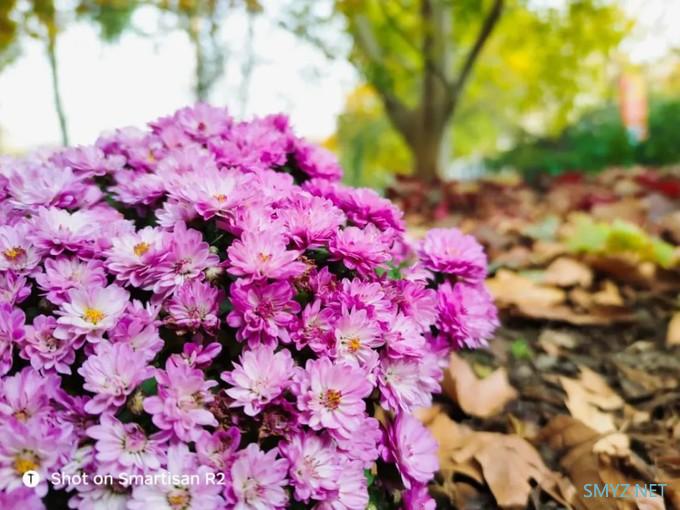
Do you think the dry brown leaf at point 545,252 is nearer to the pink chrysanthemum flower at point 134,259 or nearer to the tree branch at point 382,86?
the pink chrysanthemum flower at point 134,259

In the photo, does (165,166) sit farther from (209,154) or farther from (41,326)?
(41,326)

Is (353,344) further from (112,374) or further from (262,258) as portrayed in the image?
(112,374)

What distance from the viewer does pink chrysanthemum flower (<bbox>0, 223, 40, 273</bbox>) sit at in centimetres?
91

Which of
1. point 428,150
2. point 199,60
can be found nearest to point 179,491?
point 428,150

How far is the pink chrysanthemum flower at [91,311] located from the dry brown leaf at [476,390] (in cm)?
95

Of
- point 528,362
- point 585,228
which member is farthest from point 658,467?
point 585,228

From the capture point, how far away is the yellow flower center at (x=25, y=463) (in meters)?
0.72

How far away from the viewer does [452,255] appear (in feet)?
3.76

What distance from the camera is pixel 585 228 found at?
246 cm

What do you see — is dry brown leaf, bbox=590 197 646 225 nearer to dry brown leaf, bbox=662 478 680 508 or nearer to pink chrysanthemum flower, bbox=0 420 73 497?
dry brown leaf, bbox=662 478 680 508

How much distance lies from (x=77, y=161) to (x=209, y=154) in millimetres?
260

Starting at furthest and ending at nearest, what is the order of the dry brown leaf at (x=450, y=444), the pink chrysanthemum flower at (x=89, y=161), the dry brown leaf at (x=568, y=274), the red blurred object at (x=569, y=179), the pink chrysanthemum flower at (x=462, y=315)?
the red blurred object at (x=569, y=179) < the dry brown leaf at (x=568, y=274) < the dry brown leaf at (x=450, y=444) < the pink chrysanthemum flower at (x=89, y=161) < the pink chrysanthemum flower at (x=462, y=315)

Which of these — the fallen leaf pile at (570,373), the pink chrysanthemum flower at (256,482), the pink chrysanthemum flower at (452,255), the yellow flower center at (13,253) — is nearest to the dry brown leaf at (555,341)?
the fallen leaf pile at (570,373)

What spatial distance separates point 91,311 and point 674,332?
1747 mm
